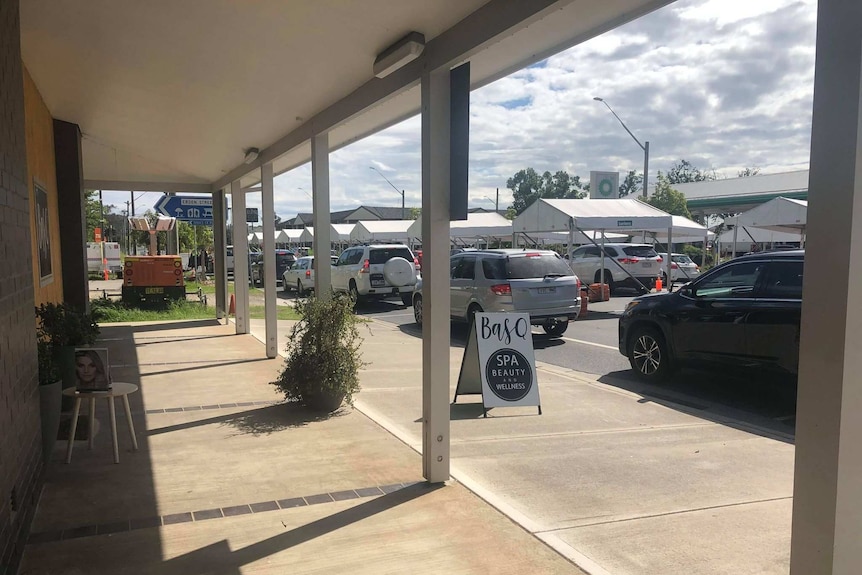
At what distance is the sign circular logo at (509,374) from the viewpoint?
7027 mm

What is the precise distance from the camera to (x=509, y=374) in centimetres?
712

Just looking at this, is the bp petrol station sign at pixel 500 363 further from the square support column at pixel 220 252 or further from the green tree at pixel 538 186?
the green tree at pixel 538 186

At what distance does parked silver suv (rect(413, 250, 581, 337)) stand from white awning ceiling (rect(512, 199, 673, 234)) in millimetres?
5814

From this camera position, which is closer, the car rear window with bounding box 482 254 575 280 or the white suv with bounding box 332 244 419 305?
the car rear window with bounding box 482 254 575 280

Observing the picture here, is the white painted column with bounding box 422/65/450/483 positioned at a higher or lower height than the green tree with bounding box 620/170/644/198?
lower

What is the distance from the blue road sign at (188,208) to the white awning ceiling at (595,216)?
919 centimetres

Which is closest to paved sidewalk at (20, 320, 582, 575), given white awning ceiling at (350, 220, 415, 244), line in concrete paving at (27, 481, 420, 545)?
line in concrete paving at (27, 481, 420, 545)

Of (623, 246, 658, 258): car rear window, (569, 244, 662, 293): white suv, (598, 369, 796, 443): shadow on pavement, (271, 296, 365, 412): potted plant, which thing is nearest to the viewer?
(271, 296, 365, 412): potted plant

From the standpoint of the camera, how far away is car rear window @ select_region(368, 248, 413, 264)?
19781 millimetres

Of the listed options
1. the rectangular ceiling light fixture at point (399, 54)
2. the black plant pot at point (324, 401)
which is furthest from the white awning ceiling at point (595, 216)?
the rectangular ceiling light fixture at point (399, 54)

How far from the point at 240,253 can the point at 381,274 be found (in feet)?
23.4

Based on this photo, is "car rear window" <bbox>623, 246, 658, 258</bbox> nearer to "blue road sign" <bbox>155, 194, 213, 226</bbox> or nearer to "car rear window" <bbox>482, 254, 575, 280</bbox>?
"car rear window" <bbox>482, 254, 575, 280</bbox>

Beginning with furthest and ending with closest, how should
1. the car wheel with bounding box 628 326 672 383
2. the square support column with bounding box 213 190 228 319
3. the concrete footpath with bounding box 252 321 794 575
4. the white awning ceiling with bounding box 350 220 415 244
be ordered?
the white awning ceiling with bounding box 350 220 415 244 → the square support column with bounding box 213 190 228 319 → the car wheel with bounding box 628 326 672 383 → the concrete footpath with bounding box 252 321 794 575

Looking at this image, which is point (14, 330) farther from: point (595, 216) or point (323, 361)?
point (595, 216)
